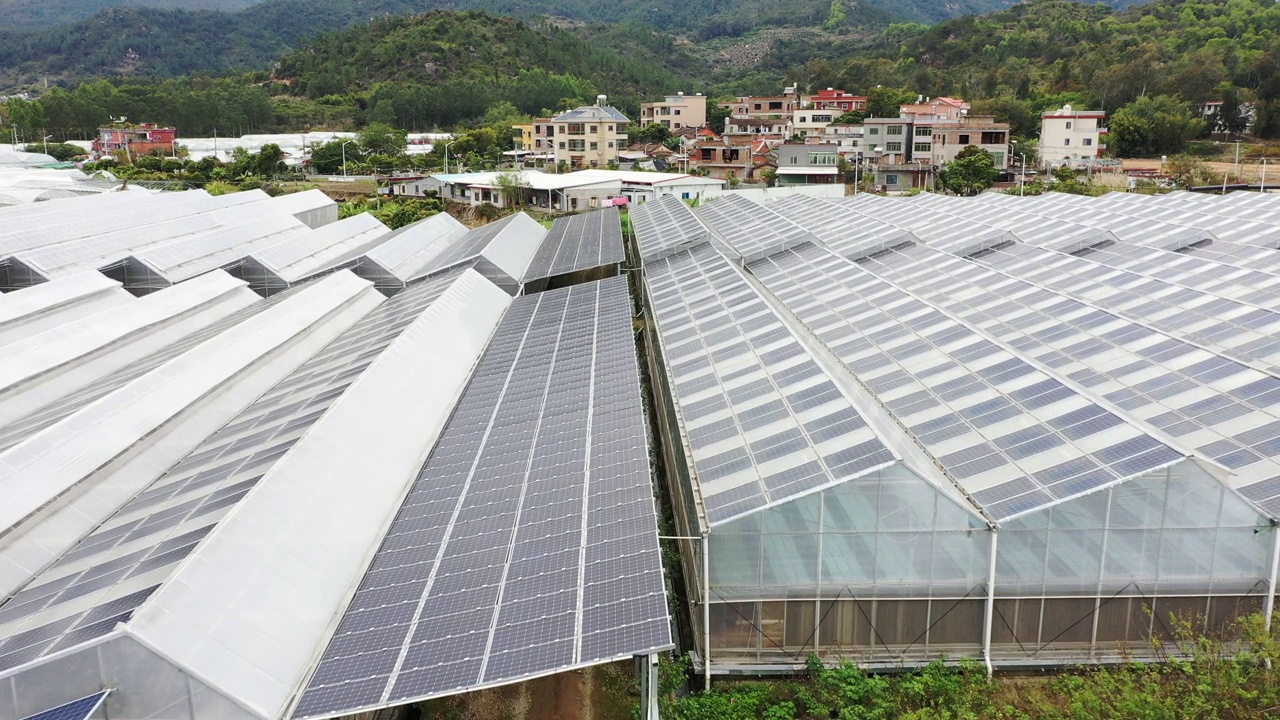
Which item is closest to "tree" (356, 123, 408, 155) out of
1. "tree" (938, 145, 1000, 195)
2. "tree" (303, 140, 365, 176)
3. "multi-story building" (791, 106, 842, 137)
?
"tree" (303, 140, 365, 176)

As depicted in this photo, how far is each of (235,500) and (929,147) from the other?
212 ft

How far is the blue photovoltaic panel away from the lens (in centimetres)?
852

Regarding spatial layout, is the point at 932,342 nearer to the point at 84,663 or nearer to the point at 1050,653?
the point at 1050,653

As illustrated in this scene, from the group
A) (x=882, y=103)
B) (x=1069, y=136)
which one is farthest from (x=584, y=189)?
(x=882, y=103)

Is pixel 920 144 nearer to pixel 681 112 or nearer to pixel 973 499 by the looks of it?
pixel 681 112

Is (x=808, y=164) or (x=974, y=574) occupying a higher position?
(x=808, y=164)

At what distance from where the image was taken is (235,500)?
39.1 feet

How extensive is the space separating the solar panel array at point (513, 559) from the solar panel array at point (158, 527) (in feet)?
6.47

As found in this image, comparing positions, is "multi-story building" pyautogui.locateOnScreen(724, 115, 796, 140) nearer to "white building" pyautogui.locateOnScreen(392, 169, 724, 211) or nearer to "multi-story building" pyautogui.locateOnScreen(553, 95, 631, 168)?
"multi-story building" pyautogui.locateOnScreen(553, 95, 631, 168)

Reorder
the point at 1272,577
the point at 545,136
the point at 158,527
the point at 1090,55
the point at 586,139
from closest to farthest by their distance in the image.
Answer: the point at 1272,577 < the point at 158,527 < the point at 586,139 < the point at 545,136 < the point at 1090,55

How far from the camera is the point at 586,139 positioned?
256ft

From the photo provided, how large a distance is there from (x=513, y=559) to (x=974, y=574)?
18.4 ft

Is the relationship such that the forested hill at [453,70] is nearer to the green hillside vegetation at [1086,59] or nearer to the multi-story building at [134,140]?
the multi-story building at [134,140]

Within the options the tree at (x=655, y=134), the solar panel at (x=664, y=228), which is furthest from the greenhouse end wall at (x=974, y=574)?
the tree at (x=655, y=134)
